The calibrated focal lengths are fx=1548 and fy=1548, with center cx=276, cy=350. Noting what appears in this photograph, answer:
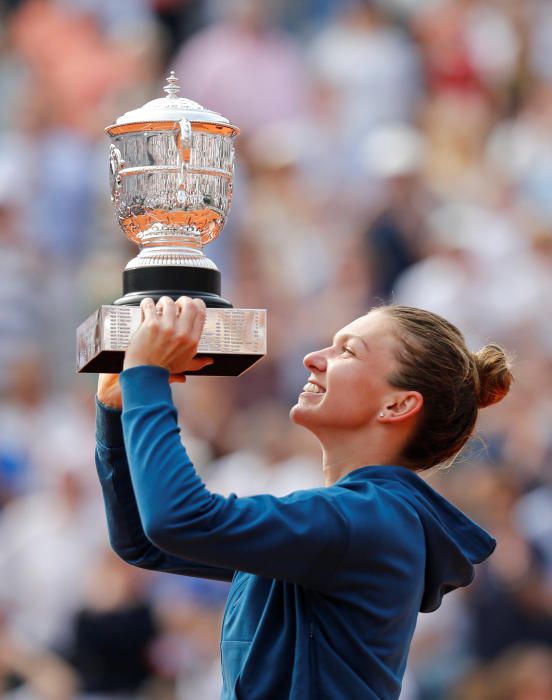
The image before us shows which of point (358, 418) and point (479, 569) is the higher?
point (358, 418)

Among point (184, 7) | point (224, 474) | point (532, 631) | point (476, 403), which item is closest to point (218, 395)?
point (224, 474)

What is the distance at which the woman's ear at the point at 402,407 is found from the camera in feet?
8.54

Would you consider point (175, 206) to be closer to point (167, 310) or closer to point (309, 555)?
point (167, 310)

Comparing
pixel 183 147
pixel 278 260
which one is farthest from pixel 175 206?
pixel 278 260

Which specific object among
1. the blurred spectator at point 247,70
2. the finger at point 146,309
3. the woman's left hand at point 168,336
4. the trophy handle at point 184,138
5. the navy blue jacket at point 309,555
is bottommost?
the navy blue jacket at point 309,555

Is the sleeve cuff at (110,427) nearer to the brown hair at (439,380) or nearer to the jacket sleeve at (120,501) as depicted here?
the jacket sleeve at (120,501)

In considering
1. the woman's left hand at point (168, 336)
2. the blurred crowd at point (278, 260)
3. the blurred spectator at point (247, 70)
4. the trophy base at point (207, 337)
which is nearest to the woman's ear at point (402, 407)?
the trophy base at point (207, 337)

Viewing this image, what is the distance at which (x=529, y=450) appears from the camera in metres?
6.92

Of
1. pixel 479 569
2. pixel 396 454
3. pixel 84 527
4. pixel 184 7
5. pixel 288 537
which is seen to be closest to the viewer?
pixel 288 537

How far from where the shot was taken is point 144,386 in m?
2.38

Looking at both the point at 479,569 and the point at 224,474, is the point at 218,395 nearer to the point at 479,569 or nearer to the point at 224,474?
the point at 224,474

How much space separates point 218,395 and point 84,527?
99 cm

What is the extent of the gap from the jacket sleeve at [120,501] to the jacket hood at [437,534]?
0.42m

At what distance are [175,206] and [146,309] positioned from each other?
376 millimetres
